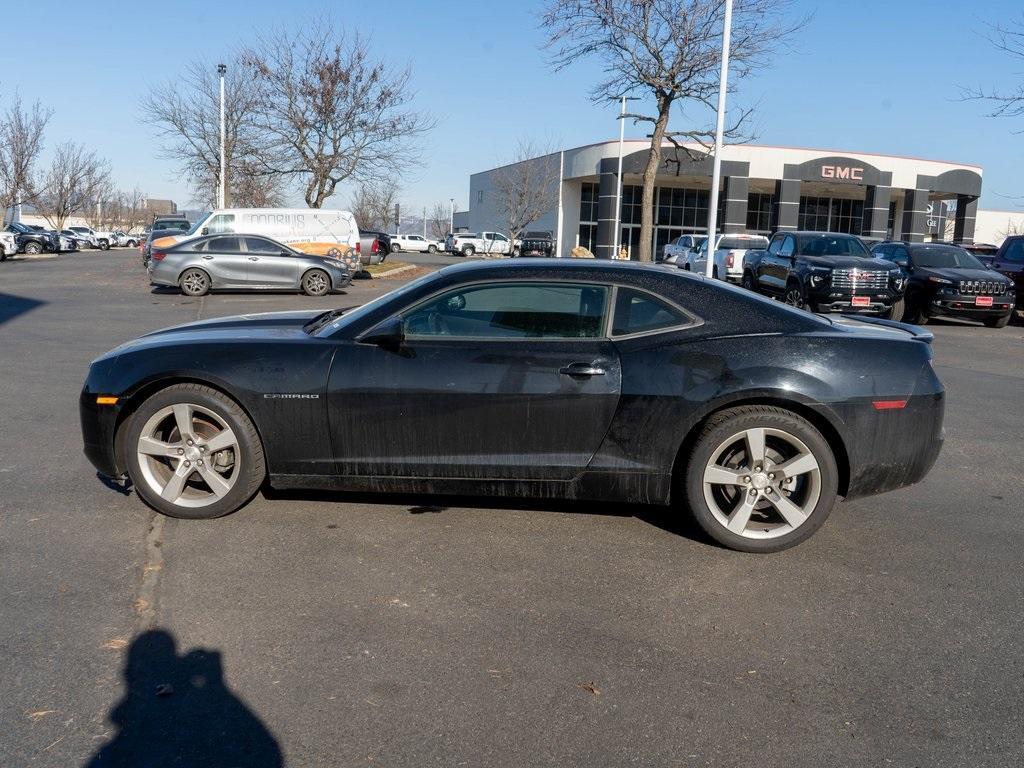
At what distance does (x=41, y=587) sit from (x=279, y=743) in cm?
181

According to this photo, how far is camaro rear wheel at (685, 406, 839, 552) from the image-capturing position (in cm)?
479

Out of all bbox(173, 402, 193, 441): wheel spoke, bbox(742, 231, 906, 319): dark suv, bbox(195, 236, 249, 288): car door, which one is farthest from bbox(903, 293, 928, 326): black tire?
bbox(173, 402, 193, 441): wheel spoke

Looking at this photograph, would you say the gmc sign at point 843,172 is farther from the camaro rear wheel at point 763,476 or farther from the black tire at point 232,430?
the black tire at point 232,430

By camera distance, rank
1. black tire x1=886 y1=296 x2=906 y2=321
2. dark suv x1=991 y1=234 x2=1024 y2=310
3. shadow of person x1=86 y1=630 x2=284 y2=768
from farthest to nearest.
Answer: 1. dark suv x1=991 y1=234 x2=1024 y2=310
2. black tire x1=886 y1=296 x2=906 y2=321
3. shadow of person x1=86 y1=630 x2=284 y2=768

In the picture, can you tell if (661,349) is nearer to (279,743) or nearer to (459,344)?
(459,344)

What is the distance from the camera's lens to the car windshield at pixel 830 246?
18828mm

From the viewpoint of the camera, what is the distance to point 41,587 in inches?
164

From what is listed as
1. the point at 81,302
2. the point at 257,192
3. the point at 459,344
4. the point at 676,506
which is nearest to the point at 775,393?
the point at 676,506

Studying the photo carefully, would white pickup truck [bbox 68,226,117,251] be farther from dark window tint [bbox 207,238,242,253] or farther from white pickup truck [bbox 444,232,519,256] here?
dark window tint [bbox 207,238,242,253]

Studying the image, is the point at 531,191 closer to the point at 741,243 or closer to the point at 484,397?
the point at 741,243

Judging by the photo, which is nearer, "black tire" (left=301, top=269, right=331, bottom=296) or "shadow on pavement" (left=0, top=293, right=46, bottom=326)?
"shadow on pavement" (left=0, top=293, right=46, bottom=326)

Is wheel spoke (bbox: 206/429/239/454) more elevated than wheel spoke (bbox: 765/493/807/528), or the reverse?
wheel spoke (bbox: 206/429/239/454)

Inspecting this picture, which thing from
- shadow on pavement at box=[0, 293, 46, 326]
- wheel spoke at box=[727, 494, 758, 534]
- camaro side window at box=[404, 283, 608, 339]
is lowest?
shadow on pavement at box=[0, 293, 46, 326]

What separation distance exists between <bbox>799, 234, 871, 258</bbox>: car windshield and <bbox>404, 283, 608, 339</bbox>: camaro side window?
14926mm
